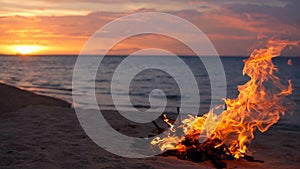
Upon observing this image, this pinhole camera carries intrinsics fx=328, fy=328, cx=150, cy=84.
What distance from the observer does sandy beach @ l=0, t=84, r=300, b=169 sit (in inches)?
241

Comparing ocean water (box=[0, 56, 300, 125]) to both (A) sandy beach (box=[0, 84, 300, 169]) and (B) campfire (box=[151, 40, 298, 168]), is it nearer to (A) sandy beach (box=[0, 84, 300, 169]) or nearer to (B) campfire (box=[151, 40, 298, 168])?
(A) sandy beach (box=[0, 84, 300, 169])

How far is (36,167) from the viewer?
5.69m

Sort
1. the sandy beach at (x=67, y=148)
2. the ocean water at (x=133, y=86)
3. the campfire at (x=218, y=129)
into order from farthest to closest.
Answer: the ocean water at (x=133, y=86), the campfire at (x=218, y=129), the sandy beach at (x=67, y=148)

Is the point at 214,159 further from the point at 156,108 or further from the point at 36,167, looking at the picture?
the point at 156,108

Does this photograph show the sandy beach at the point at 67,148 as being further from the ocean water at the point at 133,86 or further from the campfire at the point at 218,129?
the ocean water at the point at 133,86

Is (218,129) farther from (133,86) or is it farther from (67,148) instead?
(133,86)

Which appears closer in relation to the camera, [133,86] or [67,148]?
[67,148]

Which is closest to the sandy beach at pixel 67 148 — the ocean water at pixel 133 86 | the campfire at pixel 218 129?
the campfire at pixel 218 129

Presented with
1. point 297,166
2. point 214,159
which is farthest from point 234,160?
point 297,166

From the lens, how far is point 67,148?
7.29 metres

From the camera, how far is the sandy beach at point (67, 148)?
20.1 feet

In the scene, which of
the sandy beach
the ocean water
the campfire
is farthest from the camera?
the ocean water

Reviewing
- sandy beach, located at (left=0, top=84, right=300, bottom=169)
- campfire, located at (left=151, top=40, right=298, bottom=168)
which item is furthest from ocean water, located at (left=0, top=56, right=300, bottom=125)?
campfire, located at (left=151, top=40, right=298, bottom=168)

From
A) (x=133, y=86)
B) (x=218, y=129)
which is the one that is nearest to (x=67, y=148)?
(x=218, y=129)
